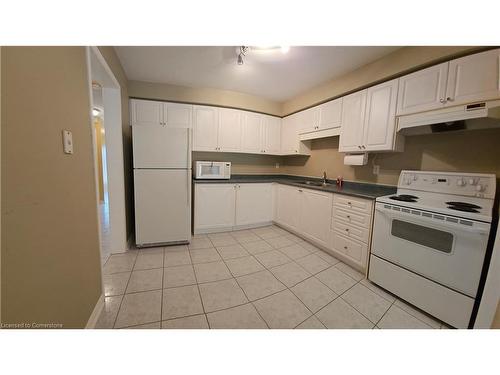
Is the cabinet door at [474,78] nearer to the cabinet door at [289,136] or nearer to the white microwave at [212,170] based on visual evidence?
the cabinet door at [289,136]

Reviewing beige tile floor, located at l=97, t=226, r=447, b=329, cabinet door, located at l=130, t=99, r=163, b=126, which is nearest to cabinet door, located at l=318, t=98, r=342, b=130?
beige tile floor, located at l=97, t=226, r=447, b=329

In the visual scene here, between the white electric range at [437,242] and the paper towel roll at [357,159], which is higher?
the paper towel roll at [357,159]

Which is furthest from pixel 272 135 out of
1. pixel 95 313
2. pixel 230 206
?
pixel 95 313

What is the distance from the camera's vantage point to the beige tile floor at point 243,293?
4.34 feet

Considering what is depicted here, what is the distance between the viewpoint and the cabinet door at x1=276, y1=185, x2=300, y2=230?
2893mm

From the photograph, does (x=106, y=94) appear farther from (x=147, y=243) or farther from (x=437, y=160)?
(x=437, y=160)

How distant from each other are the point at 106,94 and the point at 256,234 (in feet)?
9.37

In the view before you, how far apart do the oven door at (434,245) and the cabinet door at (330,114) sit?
140cm

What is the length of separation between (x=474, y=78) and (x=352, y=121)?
100 centimetres

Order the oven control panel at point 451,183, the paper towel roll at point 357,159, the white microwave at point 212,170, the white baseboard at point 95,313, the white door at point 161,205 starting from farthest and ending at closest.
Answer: the white microwave at point 212,170 < the white door at point 161,205 < the paper towel roll at point 357,159 < the oven control panel at point 451,183 < the white baseboard at point 95,313

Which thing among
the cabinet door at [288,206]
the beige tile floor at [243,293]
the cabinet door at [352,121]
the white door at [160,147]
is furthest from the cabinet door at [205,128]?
the cabinet door at [352,121]

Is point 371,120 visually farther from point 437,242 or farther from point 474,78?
point 437,242

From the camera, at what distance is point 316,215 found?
252 cm

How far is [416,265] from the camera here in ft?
4.84
